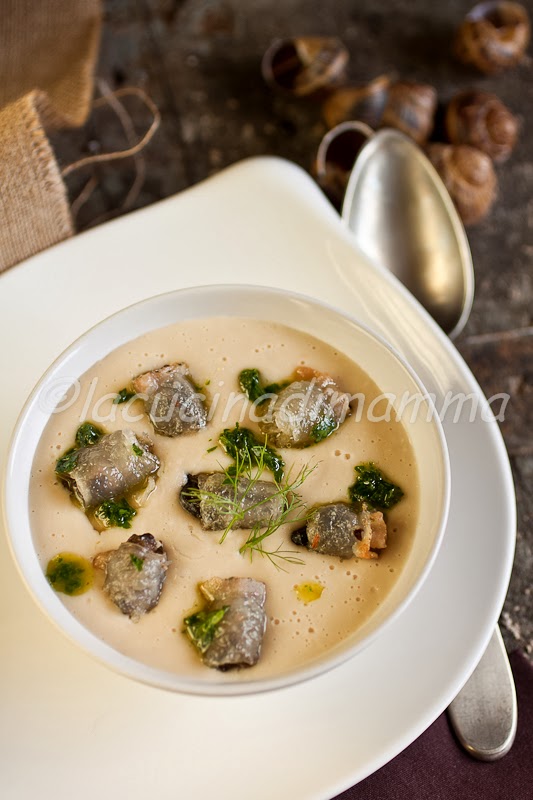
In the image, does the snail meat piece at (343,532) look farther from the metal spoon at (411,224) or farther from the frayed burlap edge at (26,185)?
the frayed burlap edge at (26,185)

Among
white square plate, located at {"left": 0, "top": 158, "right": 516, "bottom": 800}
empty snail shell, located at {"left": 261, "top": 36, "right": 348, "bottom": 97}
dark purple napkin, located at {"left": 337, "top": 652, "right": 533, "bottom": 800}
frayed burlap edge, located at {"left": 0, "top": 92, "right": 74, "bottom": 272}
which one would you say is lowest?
dark purple napkin, located at {"left": 337, "top": 652, "right": 533, "bottom": 800}

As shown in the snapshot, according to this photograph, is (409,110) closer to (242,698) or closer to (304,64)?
(304,64)

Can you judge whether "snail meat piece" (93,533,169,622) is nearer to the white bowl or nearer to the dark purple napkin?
the white bowl

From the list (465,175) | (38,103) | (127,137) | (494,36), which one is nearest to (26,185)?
(38,103)

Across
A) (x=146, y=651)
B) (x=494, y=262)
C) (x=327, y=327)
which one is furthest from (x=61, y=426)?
(x=494, y=262)

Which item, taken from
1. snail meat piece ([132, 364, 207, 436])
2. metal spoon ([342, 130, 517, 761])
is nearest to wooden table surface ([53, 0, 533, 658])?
metal spoon ([342, 130, 517, 761])

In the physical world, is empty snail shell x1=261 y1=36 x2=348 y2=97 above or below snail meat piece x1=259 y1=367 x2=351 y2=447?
above
